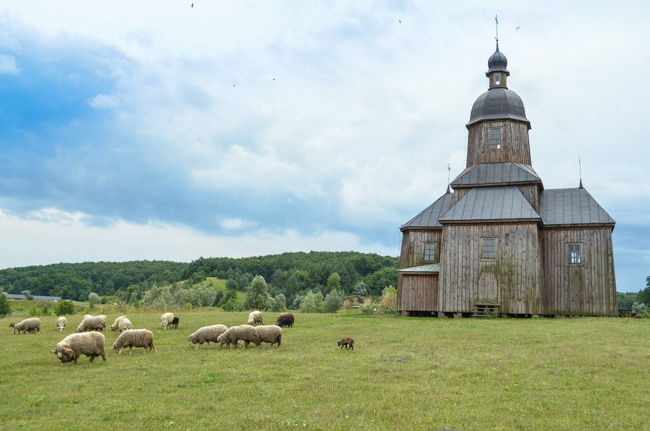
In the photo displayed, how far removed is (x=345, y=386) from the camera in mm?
12602

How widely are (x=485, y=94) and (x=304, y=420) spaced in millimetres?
35200

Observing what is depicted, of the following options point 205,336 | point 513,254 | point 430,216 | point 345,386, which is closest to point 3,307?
point 205,336

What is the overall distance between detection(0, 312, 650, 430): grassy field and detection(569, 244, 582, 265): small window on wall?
529 inches

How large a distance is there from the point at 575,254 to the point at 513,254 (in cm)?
475

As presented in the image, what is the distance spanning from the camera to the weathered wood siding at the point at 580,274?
3228 centimetres

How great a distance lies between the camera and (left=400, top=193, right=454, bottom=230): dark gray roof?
37750mm

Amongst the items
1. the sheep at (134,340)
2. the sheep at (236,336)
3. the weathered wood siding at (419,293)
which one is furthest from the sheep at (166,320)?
the weathered wood siding at (419,293)

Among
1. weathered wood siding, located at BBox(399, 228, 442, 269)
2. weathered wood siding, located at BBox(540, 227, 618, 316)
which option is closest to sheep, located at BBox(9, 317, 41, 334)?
weathered wood siding, located at BBox(399, 228, 442, 269)

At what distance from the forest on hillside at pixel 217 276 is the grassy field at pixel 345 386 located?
74482mm

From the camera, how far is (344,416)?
33.7ft

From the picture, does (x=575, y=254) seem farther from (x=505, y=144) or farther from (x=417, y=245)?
(x=417, y=245)

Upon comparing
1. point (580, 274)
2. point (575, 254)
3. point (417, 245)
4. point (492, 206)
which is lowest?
point (580, 274)

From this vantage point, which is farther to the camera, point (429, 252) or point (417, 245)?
point (417, 245)

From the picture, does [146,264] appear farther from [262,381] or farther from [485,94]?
[262,381]
